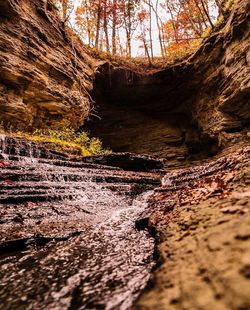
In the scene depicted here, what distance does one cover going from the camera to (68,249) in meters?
2.53

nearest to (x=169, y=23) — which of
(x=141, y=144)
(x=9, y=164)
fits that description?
(x=141, y=144)

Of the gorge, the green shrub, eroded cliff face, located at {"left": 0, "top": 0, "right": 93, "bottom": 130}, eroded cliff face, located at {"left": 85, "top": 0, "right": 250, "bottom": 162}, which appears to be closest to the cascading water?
the gorge

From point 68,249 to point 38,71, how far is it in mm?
10586

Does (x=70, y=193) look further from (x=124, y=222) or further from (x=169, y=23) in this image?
(x=169, y=23)

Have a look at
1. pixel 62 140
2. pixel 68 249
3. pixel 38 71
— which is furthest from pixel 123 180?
pixel 38 71

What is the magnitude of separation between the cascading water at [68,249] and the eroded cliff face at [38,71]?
629 centimetres

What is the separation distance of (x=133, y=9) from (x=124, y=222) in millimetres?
23516

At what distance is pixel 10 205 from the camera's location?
414 centimetres

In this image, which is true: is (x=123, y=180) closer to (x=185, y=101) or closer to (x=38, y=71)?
(x=38, y=71)

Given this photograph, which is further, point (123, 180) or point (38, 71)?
point (38, 71)

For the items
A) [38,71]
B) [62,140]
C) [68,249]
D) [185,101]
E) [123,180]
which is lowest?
[68,249]

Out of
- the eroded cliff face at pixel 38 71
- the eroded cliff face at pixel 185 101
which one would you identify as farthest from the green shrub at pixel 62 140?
the eroded cliff face at pixel 185 101

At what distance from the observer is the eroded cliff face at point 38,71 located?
33.3ft

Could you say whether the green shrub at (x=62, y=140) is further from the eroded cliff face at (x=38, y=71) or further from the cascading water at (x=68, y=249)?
the cascading water at (x=68, y=249)
